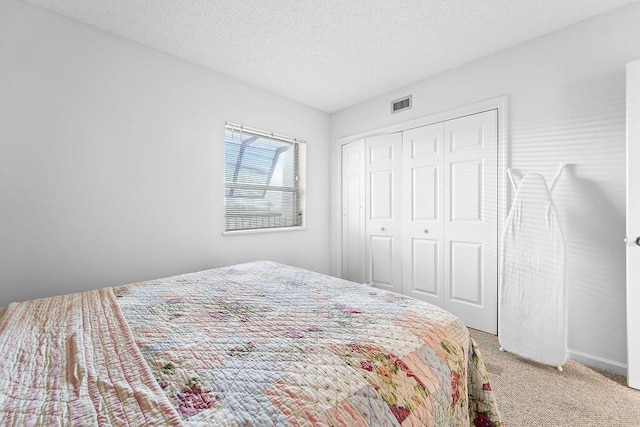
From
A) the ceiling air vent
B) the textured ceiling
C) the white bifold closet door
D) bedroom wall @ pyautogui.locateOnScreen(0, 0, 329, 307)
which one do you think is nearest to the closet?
the white bifold closet door

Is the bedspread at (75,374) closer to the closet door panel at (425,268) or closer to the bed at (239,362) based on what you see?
the bed at (239,362)

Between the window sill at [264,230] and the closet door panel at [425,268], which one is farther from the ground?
the window sill at [264,230]

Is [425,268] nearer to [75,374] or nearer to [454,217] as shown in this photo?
[454,217]

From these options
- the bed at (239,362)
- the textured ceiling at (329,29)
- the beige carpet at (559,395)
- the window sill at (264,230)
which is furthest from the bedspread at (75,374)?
the textured ceiling at (329,29)

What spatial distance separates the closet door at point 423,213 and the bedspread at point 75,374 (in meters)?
2.66

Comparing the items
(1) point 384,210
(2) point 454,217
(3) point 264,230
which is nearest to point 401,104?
(1) point 384,210

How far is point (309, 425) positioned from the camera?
0.61m

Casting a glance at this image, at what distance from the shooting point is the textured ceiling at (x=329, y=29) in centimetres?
186

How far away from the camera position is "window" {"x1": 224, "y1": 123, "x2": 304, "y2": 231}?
2.89m

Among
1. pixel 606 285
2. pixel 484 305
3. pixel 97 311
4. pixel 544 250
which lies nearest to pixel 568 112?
pixel 544 250

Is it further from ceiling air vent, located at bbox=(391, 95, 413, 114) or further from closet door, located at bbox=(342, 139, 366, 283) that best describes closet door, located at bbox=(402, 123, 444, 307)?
closet door, located at bbox=(342, 139, 366, 283)

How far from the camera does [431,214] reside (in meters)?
2.87

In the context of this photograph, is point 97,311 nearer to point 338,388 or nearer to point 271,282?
point 271,282

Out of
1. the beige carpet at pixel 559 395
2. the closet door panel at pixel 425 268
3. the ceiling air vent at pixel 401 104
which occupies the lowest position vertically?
the beige carpet at pixel 559 395
